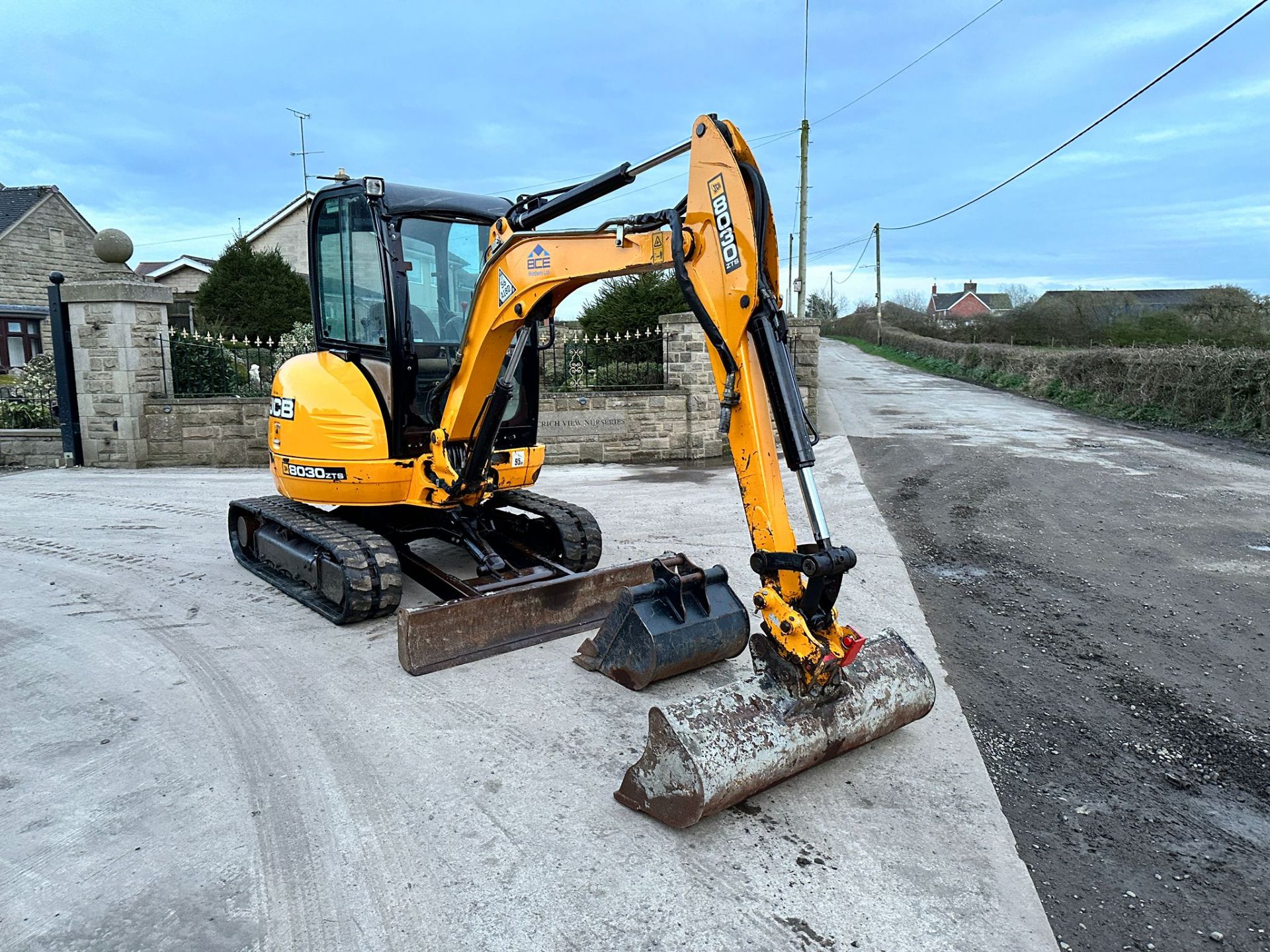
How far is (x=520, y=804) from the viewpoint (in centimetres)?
338

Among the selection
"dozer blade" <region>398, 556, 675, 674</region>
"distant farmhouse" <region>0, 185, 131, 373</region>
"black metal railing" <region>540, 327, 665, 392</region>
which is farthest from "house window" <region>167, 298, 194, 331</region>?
"dozer blade" <region>398, 556, 675, 674</region>

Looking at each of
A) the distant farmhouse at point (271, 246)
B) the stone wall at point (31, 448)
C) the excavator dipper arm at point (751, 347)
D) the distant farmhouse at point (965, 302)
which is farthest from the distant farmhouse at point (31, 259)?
the distant farmhouse at point (965, 302)

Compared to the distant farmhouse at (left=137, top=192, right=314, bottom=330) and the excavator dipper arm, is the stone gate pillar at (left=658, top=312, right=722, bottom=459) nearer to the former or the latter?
the excavator dipper arm

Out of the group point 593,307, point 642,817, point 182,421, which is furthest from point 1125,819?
point 593,307

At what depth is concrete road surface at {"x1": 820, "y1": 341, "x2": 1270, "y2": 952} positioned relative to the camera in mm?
3016

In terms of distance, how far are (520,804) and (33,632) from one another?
3896 millimetres

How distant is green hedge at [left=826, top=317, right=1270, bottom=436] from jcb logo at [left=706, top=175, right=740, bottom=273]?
13.5 metres

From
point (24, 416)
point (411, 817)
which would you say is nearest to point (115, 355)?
point (24, 416)

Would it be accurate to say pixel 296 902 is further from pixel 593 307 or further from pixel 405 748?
pixel 593 307

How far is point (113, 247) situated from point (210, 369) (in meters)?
2.02

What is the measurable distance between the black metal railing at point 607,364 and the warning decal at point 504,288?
7337 mm

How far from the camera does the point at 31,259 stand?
101 ft

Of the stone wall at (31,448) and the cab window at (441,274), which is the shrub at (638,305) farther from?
the cab window at (441,274)

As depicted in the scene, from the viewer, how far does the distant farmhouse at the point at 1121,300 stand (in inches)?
1002
